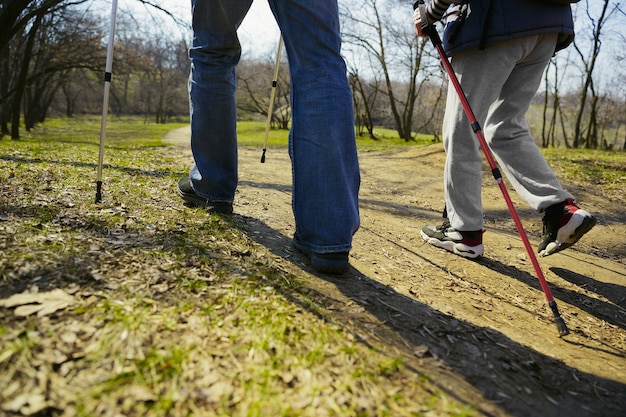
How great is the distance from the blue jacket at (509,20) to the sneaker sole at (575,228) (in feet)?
3.88

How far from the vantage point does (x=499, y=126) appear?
9.62ft

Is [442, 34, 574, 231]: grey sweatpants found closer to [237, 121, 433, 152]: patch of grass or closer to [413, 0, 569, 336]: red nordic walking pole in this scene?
[413, 0, 569, 336]: red nordic walking pole

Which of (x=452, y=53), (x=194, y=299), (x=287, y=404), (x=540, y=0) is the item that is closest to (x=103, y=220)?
(x=194, y=299)

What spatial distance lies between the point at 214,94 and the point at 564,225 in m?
2.31

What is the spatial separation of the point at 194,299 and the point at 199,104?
140cm

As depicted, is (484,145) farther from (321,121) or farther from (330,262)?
(330,262)

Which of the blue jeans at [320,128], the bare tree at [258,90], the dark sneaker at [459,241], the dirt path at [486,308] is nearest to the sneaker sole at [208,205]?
the dirt path at [486,308]

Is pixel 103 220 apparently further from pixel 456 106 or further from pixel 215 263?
pixel 456 106

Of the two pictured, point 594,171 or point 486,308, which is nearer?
point 486,308

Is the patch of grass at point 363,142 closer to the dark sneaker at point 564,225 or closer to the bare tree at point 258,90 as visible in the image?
the dark sneaker at point 564,225

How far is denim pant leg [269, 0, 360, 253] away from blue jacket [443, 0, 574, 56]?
114cm

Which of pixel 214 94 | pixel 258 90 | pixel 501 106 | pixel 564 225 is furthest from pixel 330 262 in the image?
pixel 258 90

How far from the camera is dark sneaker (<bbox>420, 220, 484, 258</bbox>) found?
298cm

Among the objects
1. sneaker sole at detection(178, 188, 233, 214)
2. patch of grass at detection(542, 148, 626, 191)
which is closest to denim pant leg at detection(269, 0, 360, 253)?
sneaker sole at detection(178, 188, 233, 214)
